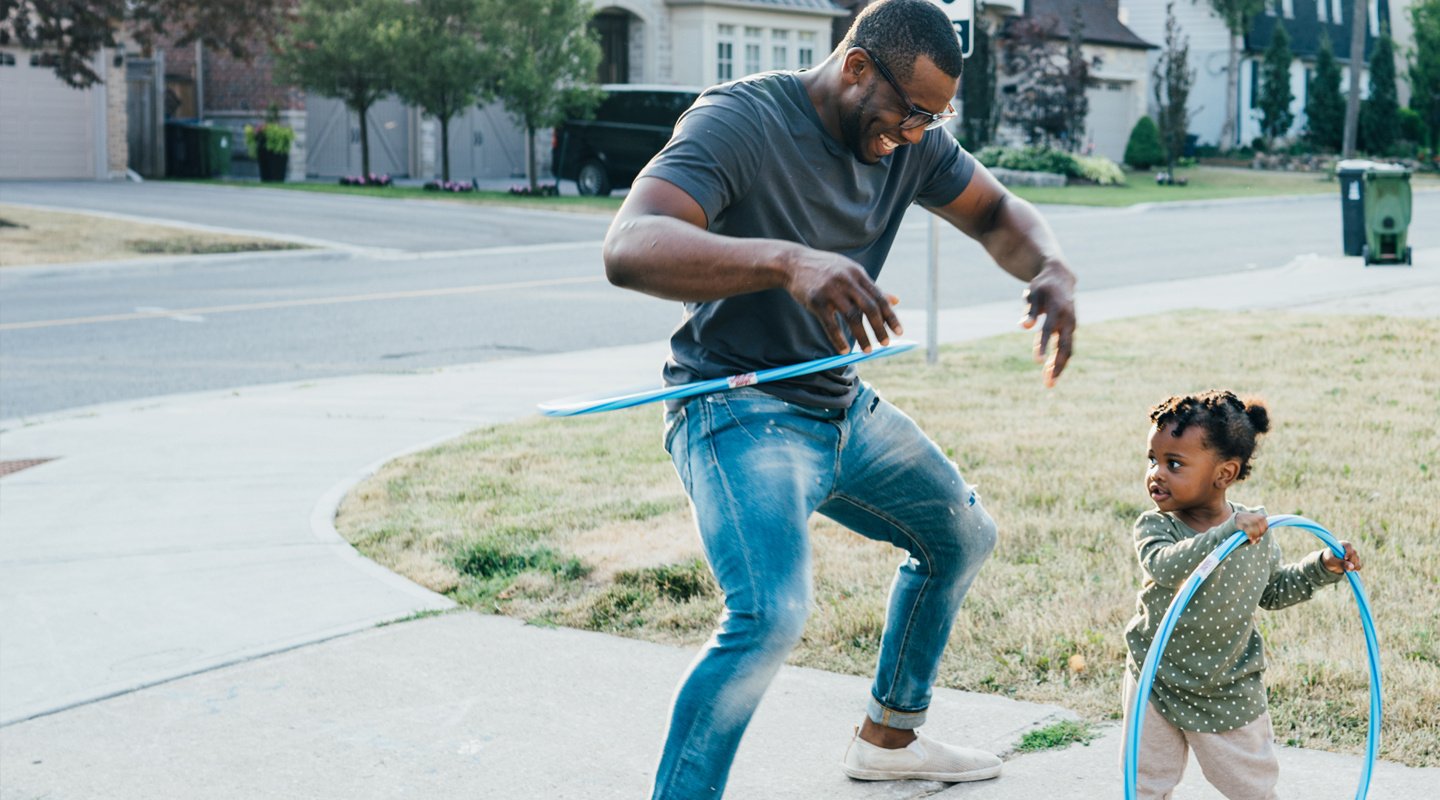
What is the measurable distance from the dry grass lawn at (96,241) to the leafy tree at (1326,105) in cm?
3934

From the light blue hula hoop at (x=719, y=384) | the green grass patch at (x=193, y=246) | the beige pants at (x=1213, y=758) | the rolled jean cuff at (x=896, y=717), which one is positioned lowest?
the rolled jean cuff at (x=896, y=717)

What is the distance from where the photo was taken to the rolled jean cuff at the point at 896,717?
380 cm

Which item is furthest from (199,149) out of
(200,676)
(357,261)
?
(200,676)

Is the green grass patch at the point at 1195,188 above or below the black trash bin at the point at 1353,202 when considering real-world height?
above

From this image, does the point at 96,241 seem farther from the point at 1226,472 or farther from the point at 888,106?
the point at 1226,472

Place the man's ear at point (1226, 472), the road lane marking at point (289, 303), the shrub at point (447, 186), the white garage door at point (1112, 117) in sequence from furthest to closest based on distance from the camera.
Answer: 1. the white garage door at point (1112, 117)
2. the shrub at point (447, 186)
3. the road lane marking at point (289, 303)
4. the man's ear at point (1226, 472)

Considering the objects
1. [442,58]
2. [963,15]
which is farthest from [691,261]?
[442,58]

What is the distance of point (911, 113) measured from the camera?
10.5 feet

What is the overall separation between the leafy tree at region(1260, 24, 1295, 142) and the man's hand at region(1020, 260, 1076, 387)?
4989 centimetres

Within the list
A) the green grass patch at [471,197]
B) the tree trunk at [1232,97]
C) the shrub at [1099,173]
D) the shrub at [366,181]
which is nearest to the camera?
the green grass patch at [471,197]

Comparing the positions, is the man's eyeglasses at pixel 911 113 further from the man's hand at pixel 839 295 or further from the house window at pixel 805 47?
the house window at pixel 805 47

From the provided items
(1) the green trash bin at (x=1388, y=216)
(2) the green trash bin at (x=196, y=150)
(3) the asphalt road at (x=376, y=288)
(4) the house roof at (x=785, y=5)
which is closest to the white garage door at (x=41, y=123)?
(2) the green trash bin at (x=196, y=150)

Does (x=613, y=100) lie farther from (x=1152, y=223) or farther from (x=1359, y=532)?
(x=1359, y=532)

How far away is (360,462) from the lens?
7812 millimetres
